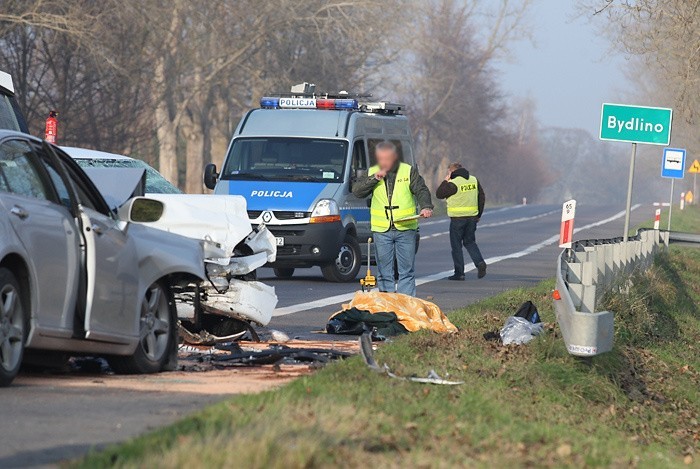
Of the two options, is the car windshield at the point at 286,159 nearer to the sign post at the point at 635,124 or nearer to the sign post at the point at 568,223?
the sign post at the point at 635,124

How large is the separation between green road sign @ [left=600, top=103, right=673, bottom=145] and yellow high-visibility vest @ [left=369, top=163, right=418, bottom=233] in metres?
8.25

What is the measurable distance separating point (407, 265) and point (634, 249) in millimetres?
5543

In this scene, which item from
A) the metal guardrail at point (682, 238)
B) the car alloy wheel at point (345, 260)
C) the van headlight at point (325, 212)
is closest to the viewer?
the van headlight at point (325, 212)

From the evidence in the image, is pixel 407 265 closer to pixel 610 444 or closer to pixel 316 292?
pixel 316 292

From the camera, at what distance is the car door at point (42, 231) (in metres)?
8.37

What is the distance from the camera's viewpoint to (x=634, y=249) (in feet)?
65.1

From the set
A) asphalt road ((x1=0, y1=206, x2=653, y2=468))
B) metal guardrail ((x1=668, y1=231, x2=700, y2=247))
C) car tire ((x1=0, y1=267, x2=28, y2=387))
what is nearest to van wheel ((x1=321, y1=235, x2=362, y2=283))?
asphalt road ((x1=0, y1=206, x2=653, y2=468))

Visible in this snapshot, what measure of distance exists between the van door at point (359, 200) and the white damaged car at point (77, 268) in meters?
11.2

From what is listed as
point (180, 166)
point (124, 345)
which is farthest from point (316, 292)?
point (180, 166)

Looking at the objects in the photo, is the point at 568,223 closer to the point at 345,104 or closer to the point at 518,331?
the point at 518,331

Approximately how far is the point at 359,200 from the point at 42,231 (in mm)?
13336

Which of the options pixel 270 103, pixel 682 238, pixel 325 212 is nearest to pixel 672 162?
pixel 682 238

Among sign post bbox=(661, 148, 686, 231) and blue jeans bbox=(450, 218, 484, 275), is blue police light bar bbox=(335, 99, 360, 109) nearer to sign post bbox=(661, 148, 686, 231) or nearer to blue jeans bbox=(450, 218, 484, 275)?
blue jeans bbox=(450, 218, 484, 275)

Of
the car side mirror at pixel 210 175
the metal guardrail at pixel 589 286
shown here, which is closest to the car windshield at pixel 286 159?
the car side mirror at pixel 210 175
